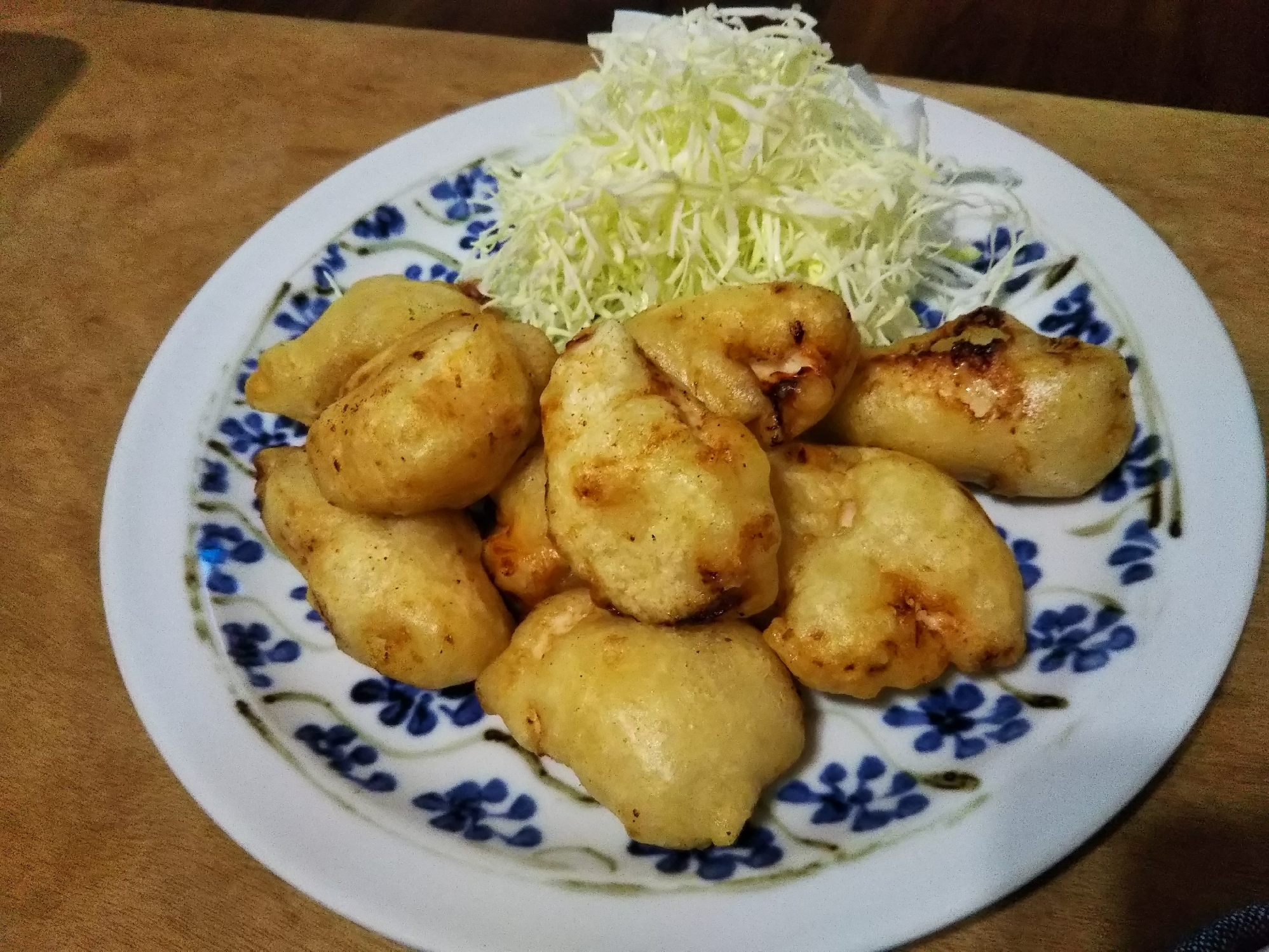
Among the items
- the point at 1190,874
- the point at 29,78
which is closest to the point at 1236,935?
the point at 1190,874

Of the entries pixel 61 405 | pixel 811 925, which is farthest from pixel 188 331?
pixel 811 925

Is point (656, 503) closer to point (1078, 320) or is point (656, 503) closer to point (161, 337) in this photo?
point (1078, 320)

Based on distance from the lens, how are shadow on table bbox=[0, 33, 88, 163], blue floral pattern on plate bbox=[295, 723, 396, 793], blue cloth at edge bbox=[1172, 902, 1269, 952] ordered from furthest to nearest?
1. shadow on table bbox=[0, 33, 88, 163]
2. blue floral pattern on plate bbox=[295, 723, 396, 793]
3. blue cloth at edge bbox=[1172, 902, 1269, 952]

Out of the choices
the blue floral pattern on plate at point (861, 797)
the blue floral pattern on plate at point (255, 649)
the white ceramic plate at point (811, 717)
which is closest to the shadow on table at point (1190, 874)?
the white ceramic plate at point (811, 717)

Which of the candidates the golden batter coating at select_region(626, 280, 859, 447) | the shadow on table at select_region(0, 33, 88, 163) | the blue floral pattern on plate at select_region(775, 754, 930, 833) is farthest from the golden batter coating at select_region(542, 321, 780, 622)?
the shadow on table at select_region(0, 33, 88, 163)

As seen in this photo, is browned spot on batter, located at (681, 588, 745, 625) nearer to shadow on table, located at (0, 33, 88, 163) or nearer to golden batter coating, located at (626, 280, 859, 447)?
golden batter coating, located at (626, 280, 859, 447)

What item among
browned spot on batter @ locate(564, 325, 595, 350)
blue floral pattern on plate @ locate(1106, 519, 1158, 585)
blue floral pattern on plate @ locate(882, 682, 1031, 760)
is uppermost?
browned spot on batter @ locate(564, 325, 595, 350)

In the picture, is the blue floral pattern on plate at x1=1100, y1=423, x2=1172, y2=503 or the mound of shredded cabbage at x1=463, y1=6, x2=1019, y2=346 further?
the mound of shredded cabbage at x1=463, y1=6, x2=1019, y2=346

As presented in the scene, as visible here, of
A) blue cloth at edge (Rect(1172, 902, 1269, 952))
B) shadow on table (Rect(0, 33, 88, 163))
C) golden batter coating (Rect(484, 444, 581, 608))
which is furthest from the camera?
shadow on table (Rect(0, 33, 88, 163))
